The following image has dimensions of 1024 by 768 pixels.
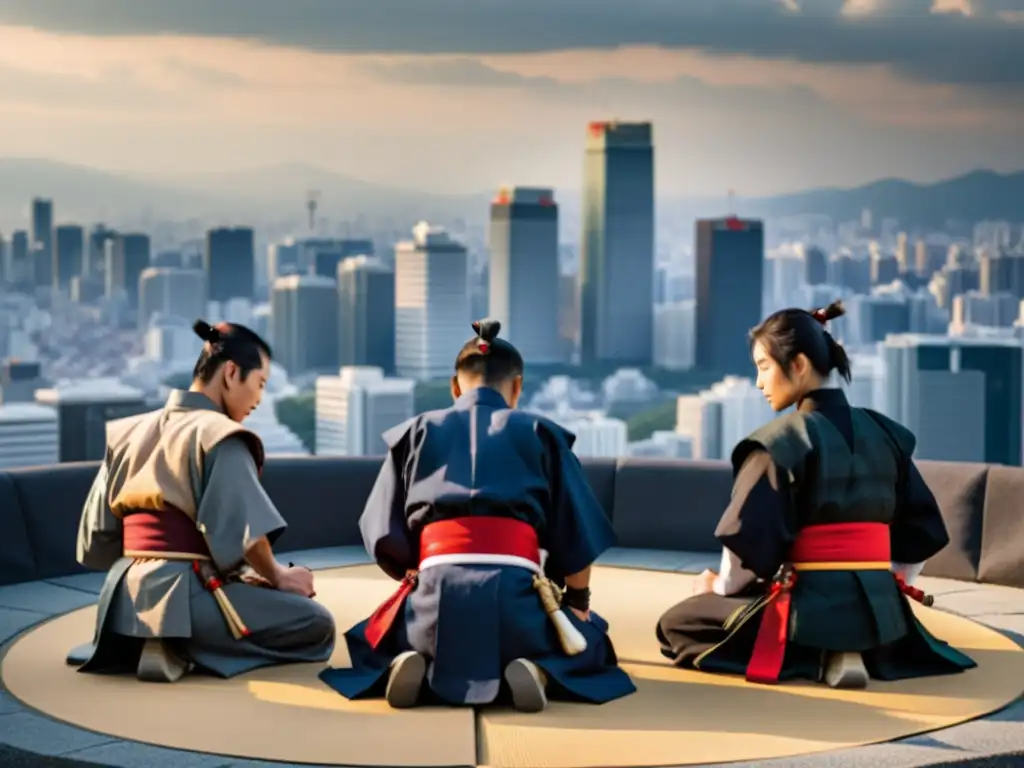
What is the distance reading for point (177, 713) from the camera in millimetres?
3768

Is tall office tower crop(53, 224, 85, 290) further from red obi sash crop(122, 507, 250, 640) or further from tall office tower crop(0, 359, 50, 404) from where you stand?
red obi sash crop(122, 507, 250, 640)

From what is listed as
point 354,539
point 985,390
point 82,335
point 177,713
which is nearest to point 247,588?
point 177,713

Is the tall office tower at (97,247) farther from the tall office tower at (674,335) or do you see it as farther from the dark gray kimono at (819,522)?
the dark gray kimono at (819,522)

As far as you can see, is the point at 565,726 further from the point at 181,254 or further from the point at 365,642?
the point at 181,254

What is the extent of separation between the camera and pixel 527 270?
48.4 metres

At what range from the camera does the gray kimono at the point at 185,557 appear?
4.09 m

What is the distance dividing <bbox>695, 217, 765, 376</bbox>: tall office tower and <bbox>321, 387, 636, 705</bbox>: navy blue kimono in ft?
139

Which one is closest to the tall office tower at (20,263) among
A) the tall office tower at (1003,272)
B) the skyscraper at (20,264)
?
the skyscraper at (20,264)

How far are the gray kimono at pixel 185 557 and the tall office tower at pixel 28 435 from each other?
92.2 feet

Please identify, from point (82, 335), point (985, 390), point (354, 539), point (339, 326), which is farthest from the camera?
point (339, 326)

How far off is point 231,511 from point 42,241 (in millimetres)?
42026

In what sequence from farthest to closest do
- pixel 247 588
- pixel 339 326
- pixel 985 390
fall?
pixel 339 326
pixel 985 390
pixel 247 588

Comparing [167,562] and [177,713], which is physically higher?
[167,562]

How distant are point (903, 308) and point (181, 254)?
21.4 m
